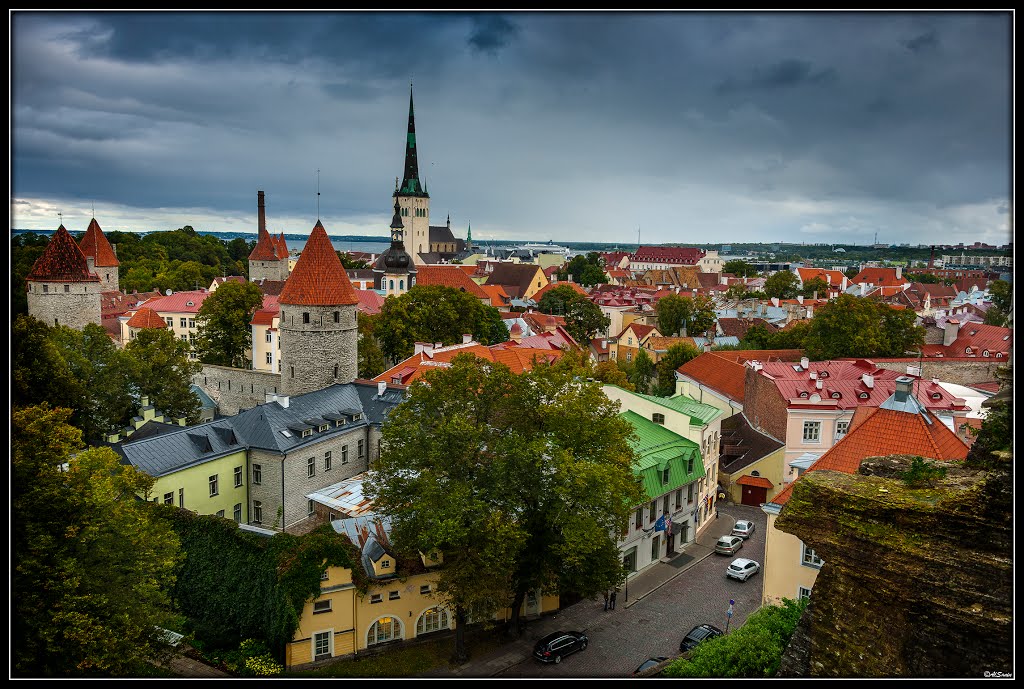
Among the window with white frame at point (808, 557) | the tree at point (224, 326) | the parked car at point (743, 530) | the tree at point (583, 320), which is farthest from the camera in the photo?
the tree at point (583, 320)

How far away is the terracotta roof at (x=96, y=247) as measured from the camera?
182 feet

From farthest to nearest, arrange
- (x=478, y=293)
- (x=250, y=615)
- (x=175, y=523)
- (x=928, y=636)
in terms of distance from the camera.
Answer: (x=478, y=293), (x=175, y=523), (x=250, y=615), (x=928, y=636)

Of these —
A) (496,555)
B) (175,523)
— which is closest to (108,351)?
(175,523)

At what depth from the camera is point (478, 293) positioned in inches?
3086

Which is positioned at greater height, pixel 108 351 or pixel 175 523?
pixel 108 351

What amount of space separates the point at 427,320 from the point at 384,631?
91.4 ft

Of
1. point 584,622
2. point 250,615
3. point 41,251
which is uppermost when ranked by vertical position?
point 41,251

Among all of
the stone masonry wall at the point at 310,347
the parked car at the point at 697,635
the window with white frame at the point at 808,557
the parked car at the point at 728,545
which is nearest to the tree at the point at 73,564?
the parked car at the point at 697,635

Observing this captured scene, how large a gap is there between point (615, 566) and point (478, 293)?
6072cm

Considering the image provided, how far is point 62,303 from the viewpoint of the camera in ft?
132

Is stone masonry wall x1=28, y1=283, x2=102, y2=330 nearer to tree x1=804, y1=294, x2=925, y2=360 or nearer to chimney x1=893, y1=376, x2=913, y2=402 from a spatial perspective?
chimney x1=893, y1=376, x2=913, y2=402

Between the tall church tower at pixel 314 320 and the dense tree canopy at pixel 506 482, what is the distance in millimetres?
13812

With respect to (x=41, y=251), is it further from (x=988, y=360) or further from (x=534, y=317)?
(x=988, y=360)

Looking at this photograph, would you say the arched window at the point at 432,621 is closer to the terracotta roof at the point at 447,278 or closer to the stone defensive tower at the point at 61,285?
the stone defensive tower at the point at 61,285
